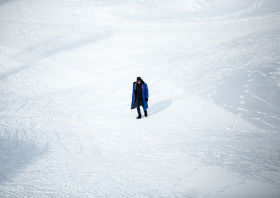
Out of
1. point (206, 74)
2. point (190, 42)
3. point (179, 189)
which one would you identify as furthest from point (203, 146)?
point (190, 42)

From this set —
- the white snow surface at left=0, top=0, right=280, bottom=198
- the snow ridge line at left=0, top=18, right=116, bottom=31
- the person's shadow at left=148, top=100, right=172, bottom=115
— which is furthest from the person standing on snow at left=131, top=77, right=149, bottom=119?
the snow ridge line at left=0, top=18, right=116, bottom=31

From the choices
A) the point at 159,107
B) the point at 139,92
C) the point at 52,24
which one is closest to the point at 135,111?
the point at 159,107

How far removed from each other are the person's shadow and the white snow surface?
7 cm

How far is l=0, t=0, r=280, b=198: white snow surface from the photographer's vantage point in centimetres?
439

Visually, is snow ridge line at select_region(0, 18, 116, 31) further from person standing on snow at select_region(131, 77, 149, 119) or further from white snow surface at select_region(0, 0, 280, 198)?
person standing on snow at select_region(131, 77, 149, 119)

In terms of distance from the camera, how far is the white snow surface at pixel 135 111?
439 cm

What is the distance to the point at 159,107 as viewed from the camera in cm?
800

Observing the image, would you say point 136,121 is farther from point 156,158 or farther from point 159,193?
point 159,193

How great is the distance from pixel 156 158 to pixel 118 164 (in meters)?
0.91

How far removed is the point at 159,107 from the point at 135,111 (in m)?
0.93

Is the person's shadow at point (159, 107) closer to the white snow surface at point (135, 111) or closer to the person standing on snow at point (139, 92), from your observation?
the white snow surface at point (135, 111)

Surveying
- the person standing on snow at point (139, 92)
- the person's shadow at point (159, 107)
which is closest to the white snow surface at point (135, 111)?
the person's shadow at point (159, 107)

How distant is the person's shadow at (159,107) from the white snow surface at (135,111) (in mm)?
72

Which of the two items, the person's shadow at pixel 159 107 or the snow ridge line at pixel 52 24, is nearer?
the person's shadow at pixel 159 107
